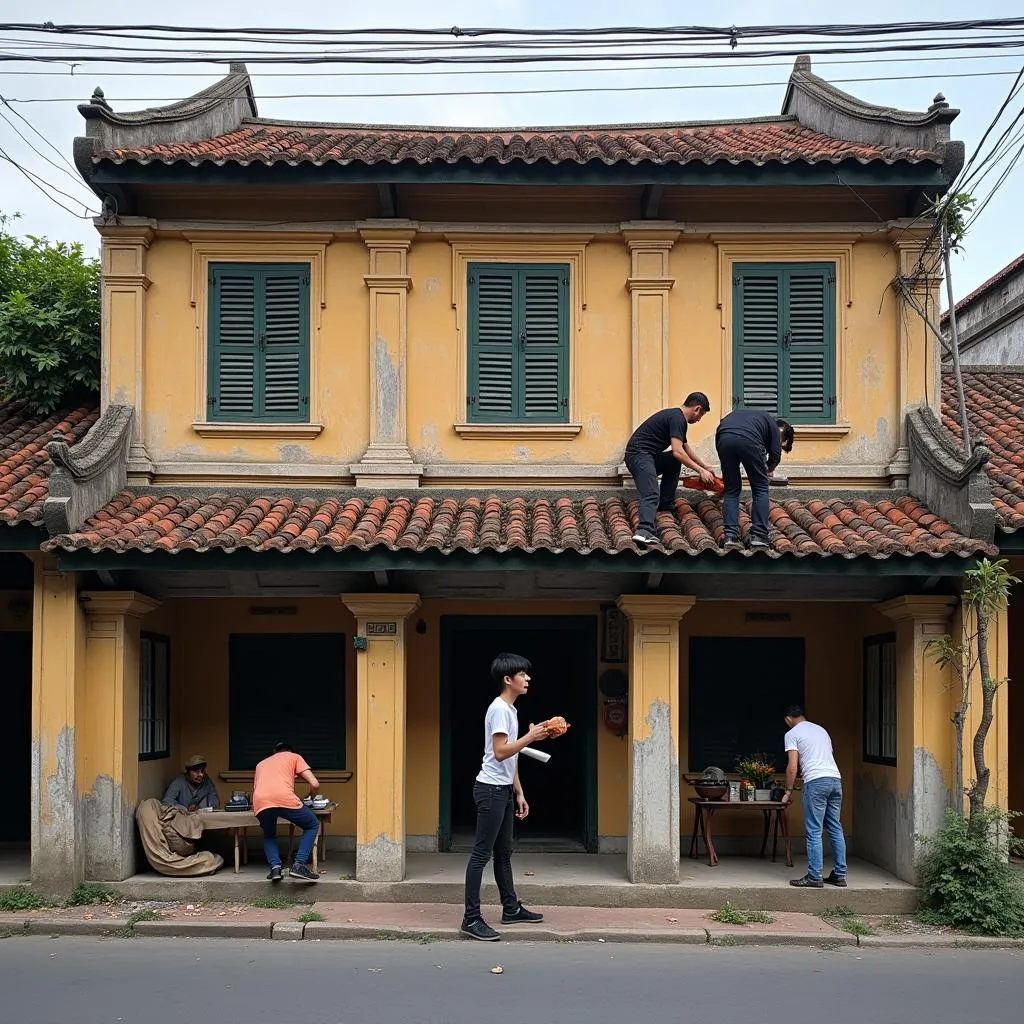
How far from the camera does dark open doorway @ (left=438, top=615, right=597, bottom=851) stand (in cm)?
1416

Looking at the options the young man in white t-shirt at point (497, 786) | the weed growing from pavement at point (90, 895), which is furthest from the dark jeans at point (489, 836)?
the weed growing from pavement at point (90, 895)

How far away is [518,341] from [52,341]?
5.08m

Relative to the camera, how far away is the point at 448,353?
43.7 feet

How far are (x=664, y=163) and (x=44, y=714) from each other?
7.79 meters

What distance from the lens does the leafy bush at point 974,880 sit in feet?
35.7

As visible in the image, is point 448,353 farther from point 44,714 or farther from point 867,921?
point 867,921

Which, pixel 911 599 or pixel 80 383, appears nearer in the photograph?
pixel 911 599

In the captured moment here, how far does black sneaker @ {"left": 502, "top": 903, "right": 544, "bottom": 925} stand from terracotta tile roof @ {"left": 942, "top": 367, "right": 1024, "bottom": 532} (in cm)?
530

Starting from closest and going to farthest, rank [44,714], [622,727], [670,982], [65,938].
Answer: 1. [670,982]
2. [65,938]
3. [44,714]
4. [622,727]

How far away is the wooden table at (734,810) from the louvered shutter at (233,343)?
619cm

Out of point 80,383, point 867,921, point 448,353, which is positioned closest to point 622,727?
point 867,921

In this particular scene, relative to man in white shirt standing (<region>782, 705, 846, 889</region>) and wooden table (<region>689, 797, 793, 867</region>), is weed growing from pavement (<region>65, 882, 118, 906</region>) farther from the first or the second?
man in white shirt standing (<region>782, 705, 846, 889</region>)

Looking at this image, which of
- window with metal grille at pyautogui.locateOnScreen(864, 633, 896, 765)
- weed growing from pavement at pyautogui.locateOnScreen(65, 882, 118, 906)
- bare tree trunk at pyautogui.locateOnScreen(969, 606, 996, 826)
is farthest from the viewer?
window with metal grille at pyautogui.locateOnScreen(864, 633, 896, 765)

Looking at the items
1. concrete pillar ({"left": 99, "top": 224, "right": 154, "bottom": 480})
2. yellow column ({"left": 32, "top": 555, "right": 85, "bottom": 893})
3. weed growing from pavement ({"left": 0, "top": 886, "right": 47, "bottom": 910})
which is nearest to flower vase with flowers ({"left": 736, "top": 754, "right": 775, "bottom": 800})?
yellow column ({"left": 32, "top": 555, "right": 85, "bottom": 893})
